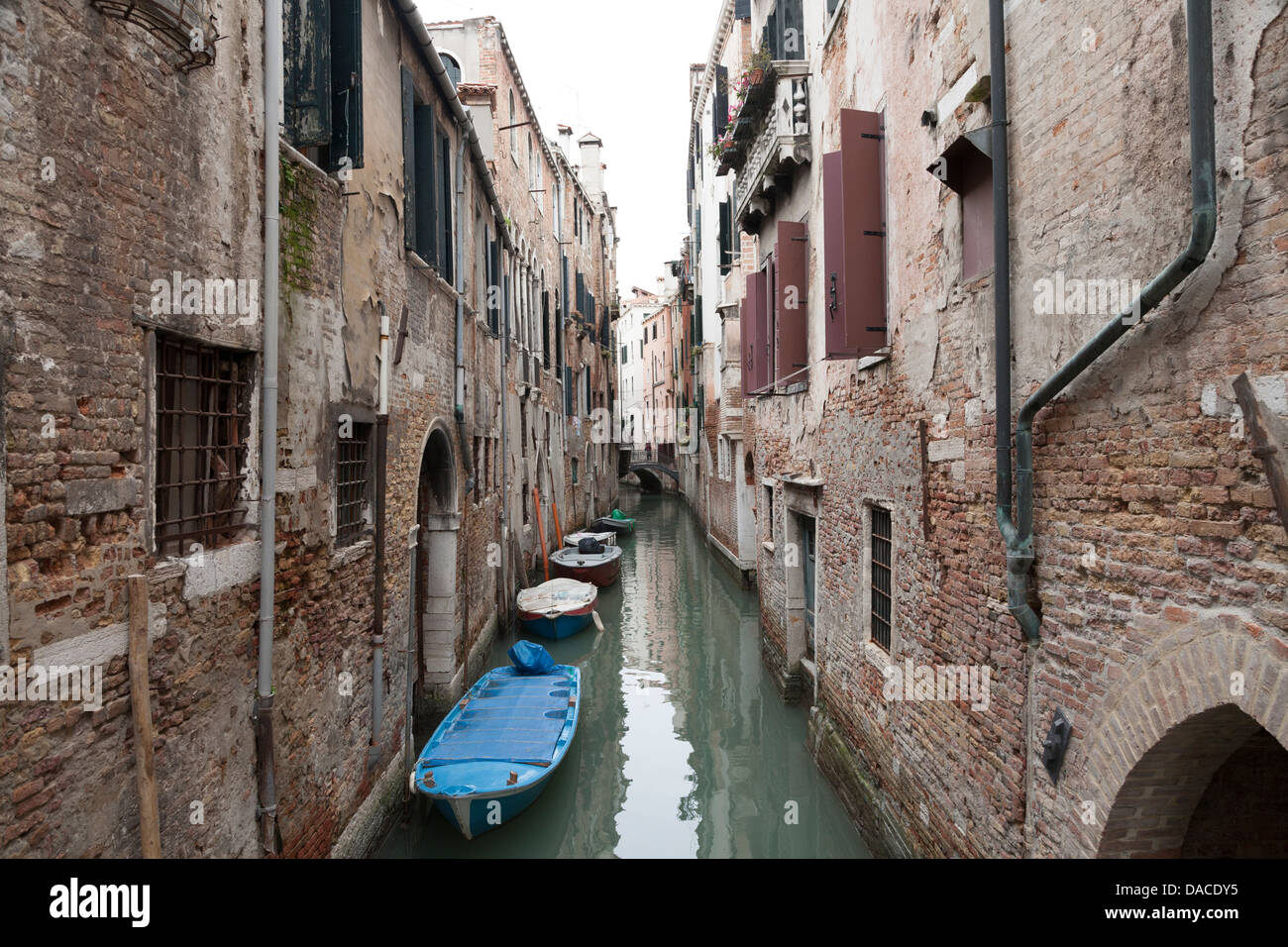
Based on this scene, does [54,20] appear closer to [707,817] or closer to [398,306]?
[398,306]

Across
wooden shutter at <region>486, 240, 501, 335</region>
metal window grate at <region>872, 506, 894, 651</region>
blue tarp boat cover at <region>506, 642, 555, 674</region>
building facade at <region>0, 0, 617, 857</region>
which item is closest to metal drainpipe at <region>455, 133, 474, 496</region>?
building facade at <region>0, 0, 617, 857</region>

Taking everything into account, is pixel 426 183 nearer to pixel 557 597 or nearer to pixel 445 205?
pixel 445 205

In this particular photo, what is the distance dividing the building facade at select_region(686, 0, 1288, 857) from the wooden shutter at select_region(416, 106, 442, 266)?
4.06 meters

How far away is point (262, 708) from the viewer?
436cm

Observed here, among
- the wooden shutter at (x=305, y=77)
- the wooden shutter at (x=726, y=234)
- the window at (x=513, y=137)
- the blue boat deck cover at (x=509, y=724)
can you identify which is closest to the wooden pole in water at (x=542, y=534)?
the wooden shutter at (x=726, y=234)

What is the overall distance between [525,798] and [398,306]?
14.8 feet

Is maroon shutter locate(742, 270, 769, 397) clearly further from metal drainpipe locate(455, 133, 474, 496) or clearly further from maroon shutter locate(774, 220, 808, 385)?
metal drainpipe locate(455, 133, 474, 496)

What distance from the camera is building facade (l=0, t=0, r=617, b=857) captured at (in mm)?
2832

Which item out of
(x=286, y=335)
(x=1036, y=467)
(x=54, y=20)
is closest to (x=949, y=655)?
(x=1036, y=467)

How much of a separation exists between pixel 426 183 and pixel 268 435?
175 inches

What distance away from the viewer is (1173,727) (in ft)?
8.90

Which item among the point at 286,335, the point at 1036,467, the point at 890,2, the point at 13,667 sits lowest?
the point at 13,667

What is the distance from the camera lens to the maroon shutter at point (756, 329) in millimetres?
10078
